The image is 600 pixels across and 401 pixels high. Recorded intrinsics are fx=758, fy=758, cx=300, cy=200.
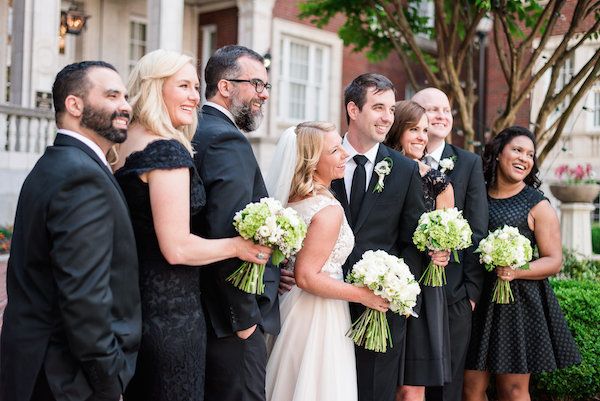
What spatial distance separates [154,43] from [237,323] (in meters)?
13.5

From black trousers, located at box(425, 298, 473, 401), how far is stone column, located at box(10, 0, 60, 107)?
12.2 m

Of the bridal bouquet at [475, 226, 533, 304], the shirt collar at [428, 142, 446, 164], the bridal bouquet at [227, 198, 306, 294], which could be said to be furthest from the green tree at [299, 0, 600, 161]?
the bridal bouquet at [227, 198, 306, 294]

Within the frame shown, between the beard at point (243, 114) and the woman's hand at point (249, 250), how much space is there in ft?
2.20

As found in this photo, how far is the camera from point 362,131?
4695 mm

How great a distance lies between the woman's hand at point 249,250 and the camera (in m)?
3.56

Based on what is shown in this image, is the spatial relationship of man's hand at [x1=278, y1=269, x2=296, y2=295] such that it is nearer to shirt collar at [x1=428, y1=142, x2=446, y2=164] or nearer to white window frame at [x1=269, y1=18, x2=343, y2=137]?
shirt collar at [x1=428, y1=142, x2=446, y2=164]

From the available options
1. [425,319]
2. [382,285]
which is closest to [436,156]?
[425,319]

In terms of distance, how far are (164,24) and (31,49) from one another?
9.07 ft

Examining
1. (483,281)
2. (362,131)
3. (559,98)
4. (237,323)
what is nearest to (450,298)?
(483,281)

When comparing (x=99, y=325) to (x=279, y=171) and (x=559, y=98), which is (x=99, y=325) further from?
(x=559, y=98)

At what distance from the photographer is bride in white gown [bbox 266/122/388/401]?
414cm

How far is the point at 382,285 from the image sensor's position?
411 centimetres

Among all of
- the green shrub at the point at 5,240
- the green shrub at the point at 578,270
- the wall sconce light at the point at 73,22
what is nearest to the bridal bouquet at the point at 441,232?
the green shrub at the point at 578,270

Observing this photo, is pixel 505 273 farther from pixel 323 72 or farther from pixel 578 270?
pixel 323 72
